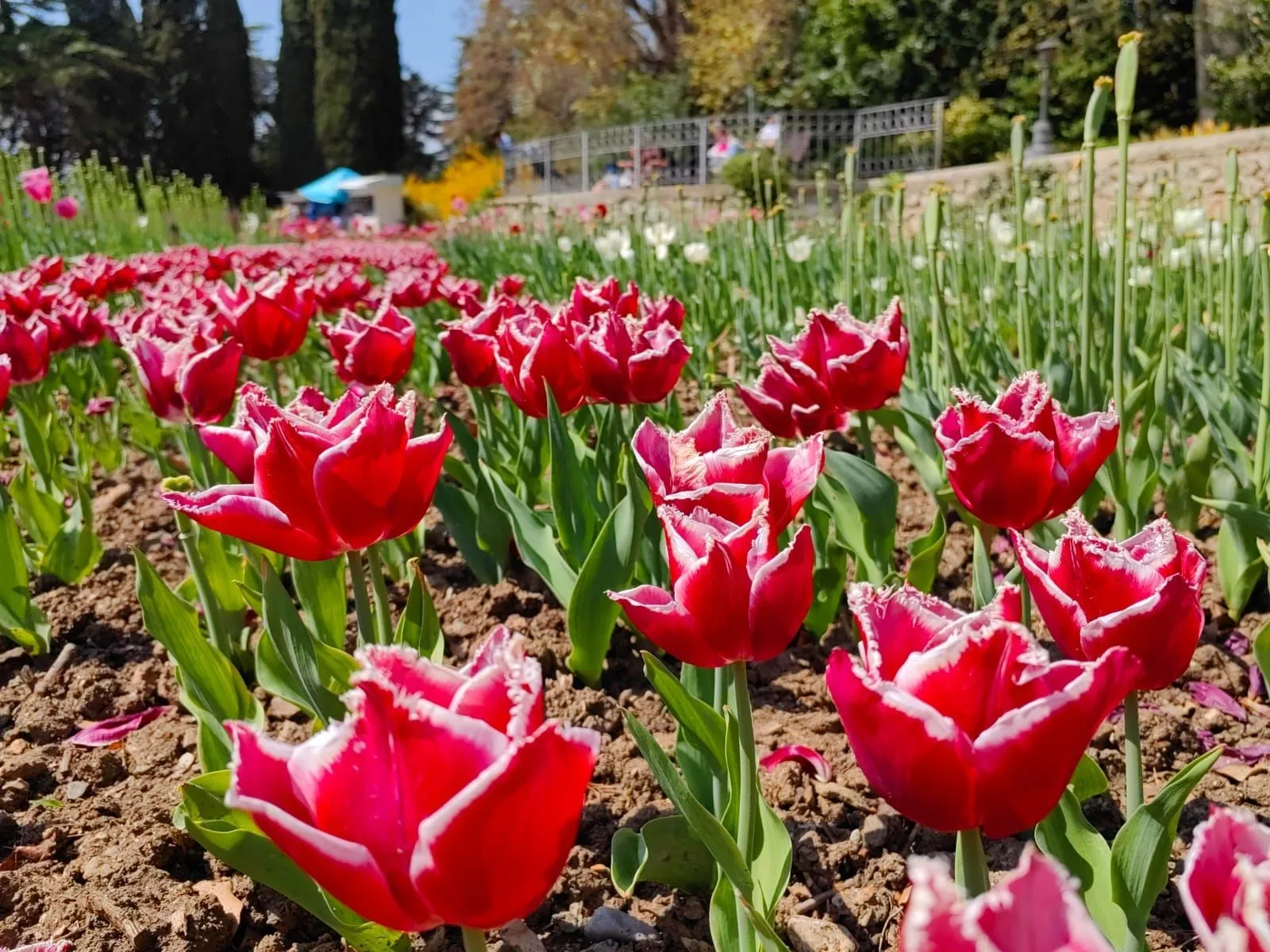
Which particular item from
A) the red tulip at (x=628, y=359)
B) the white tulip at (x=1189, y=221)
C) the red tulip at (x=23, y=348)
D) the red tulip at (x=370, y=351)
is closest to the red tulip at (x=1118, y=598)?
the red tulip at (x=628, y=359)

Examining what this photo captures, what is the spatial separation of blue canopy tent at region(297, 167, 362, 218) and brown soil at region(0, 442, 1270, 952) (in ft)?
85.4

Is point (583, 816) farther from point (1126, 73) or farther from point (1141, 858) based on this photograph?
point (1126, 73)

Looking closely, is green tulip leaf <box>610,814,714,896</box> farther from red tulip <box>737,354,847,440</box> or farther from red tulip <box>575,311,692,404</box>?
red tulip <box>575,311,692,404</box>

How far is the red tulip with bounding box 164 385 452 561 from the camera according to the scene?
3.55ft

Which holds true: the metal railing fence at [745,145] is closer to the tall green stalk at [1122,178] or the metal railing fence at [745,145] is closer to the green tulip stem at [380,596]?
the tall green stalk at [1122,178]

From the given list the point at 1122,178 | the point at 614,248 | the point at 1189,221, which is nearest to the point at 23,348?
the point at 1122,178

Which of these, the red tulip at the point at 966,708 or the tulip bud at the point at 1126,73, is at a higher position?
the tulip bud at the point at 1126,73

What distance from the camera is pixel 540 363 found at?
1.84m

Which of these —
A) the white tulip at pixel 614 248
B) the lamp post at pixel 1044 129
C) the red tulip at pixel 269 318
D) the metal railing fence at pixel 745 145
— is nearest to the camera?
the red tulip at pixel 269 318

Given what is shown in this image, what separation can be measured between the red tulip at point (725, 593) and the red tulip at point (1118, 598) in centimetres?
19

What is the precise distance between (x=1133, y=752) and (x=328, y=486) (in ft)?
2.71

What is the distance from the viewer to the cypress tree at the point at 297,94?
3384 centimetres

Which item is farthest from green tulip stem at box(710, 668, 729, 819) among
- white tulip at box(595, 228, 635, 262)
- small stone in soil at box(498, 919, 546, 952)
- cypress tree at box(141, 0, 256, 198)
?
cypress tree at box(141, 0, 256, 198)

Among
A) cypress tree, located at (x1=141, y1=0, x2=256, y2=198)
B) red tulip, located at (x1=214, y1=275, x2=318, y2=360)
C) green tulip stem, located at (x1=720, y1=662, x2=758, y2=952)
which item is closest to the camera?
green tulip stem, located at (x1=720, y1=662, x2=758, y2=952)
